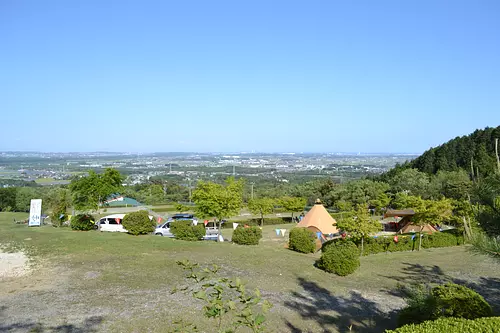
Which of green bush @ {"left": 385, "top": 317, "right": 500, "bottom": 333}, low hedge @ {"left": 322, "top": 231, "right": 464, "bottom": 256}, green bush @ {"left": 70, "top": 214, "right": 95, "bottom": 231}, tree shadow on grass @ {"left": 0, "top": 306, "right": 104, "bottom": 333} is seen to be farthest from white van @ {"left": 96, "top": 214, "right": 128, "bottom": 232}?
green bush @ {"left": 385, "top": 317, "right": 500, "bottom": 333}

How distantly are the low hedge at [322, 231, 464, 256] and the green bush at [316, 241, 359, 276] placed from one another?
529 centimetres

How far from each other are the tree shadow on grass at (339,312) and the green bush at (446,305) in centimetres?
160

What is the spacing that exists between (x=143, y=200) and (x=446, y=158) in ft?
168

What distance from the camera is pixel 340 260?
14.2m

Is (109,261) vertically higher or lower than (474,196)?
lower

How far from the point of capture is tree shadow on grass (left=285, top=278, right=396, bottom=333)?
921 centimetres

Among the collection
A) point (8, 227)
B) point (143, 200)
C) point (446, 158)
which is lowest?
point (143, 200)

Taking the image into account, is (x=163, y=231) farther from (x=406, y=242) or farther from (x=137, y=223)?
(x=406, y=242)

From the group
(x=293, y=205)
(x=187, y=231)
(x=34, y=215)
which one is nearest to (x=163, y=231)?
(x=187, y=231)

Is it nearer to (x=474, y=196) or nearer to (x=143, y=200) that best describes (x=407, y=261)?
(x=474, y=196)

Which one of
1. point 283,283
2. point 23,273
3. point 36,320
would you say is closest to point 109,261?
point 23,273

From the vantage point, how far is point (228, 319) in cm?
890

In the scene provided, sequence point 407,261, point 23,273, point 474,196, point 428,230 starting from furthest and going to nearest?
point 428,230, point 407,261, point 23,273, point 474,196

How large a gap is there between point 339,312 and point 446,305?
3.72 meters
